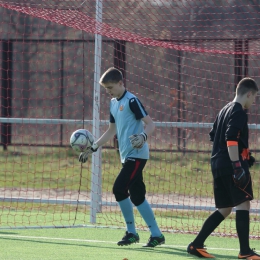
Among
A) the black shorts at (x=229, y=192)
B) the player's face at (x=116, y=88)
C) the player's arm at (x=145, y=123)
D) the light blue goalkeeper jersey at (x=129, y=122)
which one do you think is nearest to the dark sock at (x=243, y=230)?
the black shorts at (x=229, y=192)

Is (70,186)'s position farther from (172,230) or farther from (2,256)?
(2,256)

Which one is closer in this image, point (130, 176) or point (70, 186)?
point (130, 176)

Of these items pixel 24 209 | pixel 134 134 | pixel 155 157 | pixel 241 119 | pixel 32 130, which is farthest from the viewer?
pixel 32 130

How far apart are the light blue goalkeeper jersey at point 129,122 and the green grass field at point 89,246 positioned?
955 mm

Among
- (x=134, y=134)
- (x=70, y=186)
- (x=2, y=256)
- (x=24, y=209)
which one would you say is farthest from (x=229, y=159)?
(x=70, y=186)

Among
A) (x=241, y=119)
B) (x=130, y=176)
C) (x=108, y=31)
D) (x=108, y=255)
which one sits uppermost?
(x=108, y=31)

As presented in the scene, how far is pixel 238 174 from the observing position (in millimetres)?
7426

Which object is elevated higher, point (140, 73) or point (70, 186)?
point (140, 73)

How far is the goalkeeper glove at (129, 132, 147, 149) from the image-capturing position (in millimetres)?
8000

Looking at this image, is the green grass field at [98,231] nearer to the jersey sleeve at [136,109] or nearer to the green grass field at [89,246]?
the green grass field at [89,246]

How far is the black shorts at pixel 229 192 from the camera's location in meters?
7.56

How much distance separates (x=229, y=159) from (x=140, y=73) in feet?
34.9

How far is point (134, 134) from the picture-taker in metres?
8.15

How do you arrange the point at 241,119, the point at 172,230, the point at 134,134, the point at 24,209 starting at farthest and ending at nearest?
the point at 24,209
the point at 172,230
the point at 134,134
the point at 241,119
